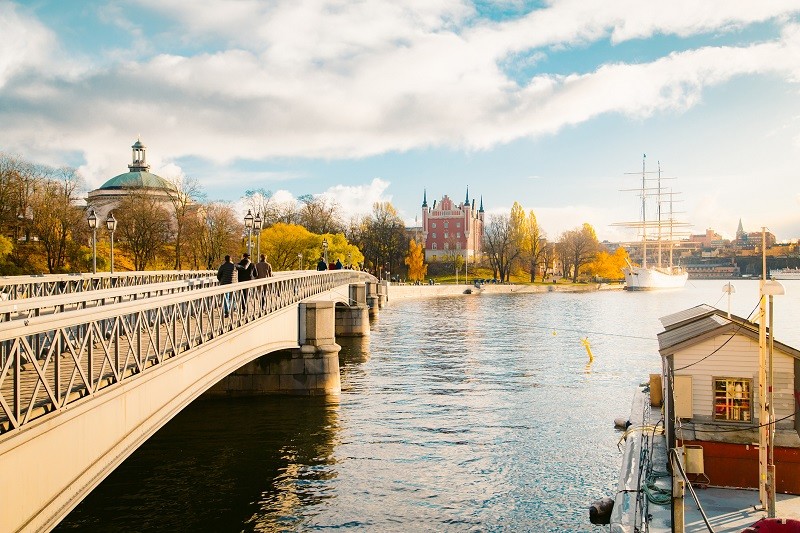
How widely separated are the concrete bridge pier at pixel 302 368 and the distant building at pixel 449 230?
13452 cm

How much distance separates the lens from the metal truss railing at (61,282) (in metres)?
19.8

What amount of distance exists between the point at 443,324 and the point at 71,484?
54099 millimetres

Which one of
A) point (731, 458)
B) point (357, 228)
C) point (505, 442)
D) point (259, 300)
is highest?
point (357, 228)

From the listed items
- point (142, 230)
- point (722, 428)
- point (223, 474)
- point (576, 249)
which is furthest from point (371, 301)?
point (576, 249)

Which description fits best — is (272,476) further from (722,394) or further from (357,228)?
(357,228)

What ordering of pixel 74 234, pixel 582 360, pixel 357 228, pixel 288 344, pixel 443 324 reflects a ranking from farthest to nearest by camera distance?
pixel 357 228, pixel 74 234, pixel 443 324, pixel 582 360, pixel 288 344

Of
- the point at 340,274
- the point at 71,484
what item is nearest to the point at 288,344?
the point at 71,484

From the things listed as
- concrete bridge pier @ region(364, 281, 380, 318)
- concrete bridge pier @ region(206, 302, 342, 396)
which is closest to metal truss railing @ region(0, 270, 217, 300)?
concrete bridge pier @ region(206, 302, 342, 396)

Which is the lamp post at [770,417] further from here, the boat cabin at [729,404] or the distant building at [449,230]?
the distant building at [449,230]

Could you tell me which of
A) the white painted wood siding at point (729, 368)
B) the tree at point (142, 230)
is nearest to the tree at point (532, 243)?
the tree at point (142, 230)

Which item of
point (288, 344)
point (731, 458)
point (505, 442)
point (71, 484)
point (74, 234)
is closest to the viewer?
point (71, 484)

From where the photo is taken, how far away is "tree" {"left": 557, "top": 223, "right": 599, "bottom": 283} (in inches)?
5896

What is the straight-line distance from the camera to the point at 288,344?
2459 cm

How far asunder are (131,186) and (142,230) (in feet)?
79.0
